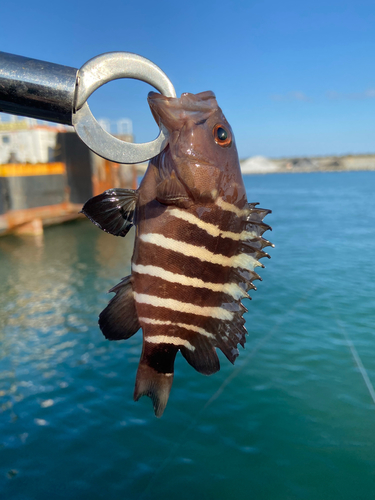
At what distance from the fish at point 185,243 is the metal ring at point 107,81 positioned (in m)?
0.33

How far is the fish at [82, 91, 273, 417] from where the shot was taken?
2.21 m

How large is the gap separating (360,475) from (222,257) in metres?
5.86

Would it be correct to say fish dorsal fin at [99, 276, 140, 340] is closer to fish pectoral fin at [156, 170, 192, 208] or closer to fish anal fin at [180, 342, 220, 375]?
fish anal fin at [180, 342, 220, 375]

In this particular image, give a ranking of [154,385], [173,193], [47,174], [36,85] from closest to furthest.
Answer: [36,85] < [173,193] < [154,385] < [47,174]

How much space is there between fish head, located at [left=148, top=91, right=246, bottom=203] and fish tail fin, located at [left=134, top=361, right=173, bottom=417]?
1.01m

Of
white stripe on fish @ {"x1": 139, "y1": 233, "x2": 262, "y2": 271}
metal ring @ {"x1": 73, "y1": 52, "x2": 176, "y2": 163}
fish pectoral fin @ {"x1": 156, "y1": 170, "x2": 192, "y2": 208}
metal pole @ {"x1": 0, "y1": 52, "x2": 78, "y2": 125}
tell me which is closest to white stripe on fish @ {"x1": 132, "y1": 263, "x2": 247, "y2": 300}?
white stripe on fish @ {"x1": 139, "y1": 233, "x2": 262, "y2": 271}

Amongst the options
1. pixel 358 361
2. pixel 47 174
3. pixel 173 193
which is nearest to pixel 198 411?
pixel 358 361

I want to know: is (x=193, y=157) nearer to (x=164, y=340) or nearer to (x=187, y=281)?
Answer: (x=187, y=281)

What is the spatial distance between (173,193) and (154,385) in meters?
1.11

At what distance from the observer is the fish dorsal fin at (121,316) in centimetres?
237

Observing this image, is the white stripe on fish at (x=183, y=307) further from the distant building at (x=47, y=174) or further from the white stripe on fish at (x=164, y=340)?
the distant building at (x=47, y=174)

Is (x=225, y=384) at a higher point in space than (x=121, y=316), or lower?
lower

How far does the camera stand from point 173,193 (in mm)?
2184

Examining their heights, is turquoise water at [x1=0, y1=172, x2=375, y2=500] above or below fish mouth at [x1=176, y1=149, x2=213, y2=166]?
below
